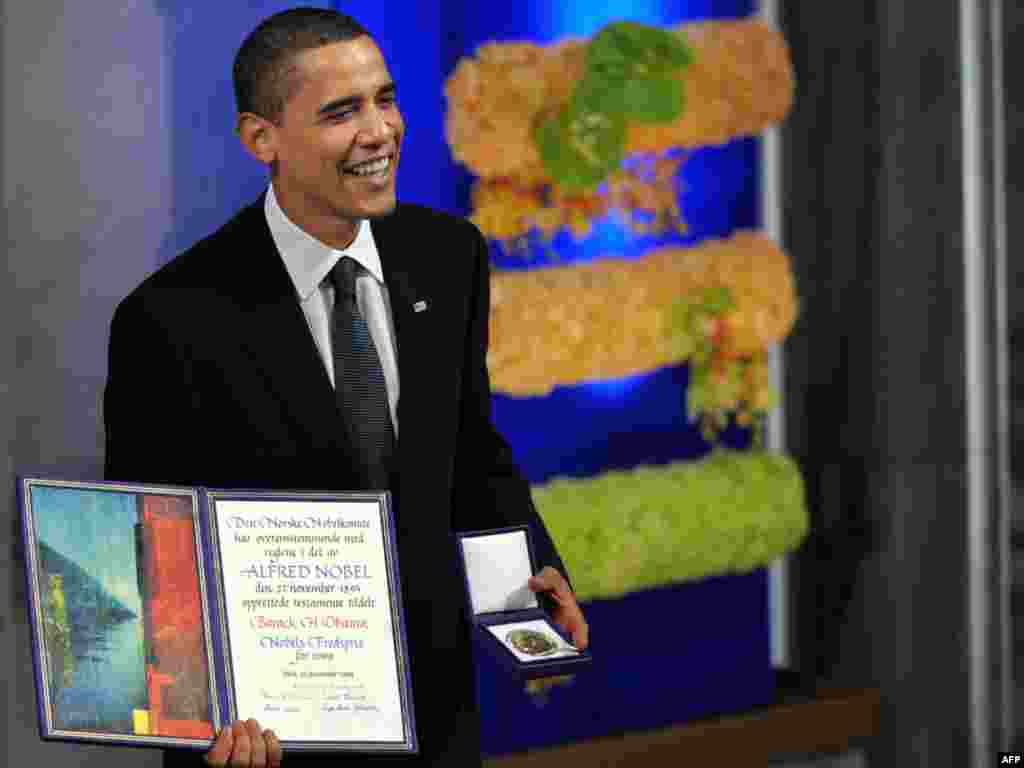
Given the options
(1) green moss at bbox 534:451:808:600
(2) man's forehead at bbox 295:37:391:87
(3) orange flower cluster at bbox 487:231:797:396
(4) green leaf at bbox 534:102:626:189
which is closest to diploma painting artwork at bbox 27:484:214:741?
(2) man's forehead at bbox 295:37:391:87

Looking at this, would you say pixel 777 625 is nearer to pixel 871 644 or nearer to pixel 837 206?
pixel 871 644

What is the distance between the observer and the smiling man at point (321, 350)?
2436 mm

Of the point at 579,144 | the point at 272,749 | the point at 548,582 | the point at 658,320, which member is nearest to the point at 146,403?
the point at 272,749

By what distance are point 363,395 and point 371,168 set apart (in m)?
0.34

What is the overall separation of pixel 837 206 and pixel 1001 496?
1030mm

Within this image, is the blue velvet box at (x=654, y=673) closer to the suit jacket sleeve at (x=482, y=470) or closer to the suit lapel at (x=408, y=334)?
the suit jacket sleeve at (x=482, y=470)

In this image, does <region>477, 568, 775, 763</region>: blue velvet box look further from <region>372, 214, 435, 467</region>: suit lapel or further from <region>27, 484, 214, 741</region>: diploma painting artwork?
<region>27, 484, 214, 741</region>: diploma painting artwork

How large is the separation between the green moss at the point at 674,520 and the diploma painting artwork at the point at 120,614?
81.6 inches

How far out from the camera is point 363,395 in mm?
2496

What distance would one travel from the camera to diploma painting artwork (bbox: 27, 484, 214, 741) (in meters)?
2.30

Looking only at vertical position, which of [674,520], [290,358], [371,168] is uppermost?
[371,168]

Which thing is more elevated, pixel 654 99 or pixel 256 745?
pixel 654 99

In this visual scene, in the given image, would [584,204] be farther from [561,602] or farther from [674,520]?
[561,602]

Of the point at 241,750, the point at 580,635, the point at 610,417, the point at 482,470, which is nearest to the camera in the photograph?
the point at 241,750
